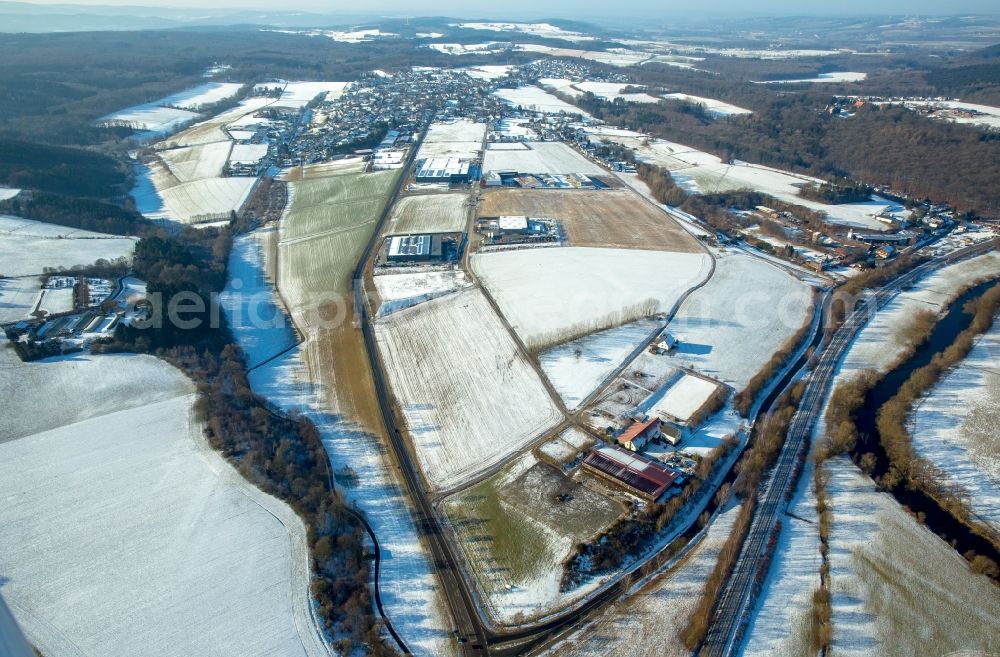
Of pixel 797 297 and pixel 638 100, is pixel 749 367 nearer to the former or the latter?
pixel 797 297

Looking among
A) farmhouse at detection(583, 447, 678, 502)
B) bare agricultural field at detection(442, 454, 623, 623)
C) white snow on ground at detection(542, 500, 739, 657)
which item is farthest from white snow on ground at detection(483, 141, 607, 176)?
white snow on ground at detection(542, 500, 739, 657)

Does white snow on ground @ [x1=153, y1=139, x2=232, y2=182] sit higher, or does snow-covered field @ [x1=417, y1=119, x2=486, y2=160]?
snow-covered field @ [x1=417, y1=119, x2=486, y2=160]

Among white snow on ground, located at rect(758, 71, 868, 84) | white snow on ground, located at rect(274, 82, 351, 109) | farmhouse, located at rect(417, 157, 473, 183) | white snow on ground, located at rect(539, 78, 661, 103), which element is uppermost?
white snow on ground, located at rect(758, 71, 868, 84)

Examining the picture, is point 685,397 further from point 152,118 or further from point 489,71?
point 489,71

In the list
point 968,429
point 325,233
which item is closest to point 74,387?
point 325,233

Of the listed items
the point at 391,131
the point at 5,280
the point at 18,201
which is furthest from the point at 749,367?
the point at 391,131

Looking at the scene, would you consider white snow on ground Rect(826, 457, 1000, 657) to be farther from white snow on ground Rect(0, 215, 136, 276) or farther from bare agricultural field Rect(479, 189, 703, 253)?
white snow on ground Rect(0, 215, 136, 276)

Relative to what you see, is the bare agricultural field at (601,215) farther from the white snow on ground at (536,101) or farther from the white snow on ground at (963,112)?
the white snow on ground at (963,112)
